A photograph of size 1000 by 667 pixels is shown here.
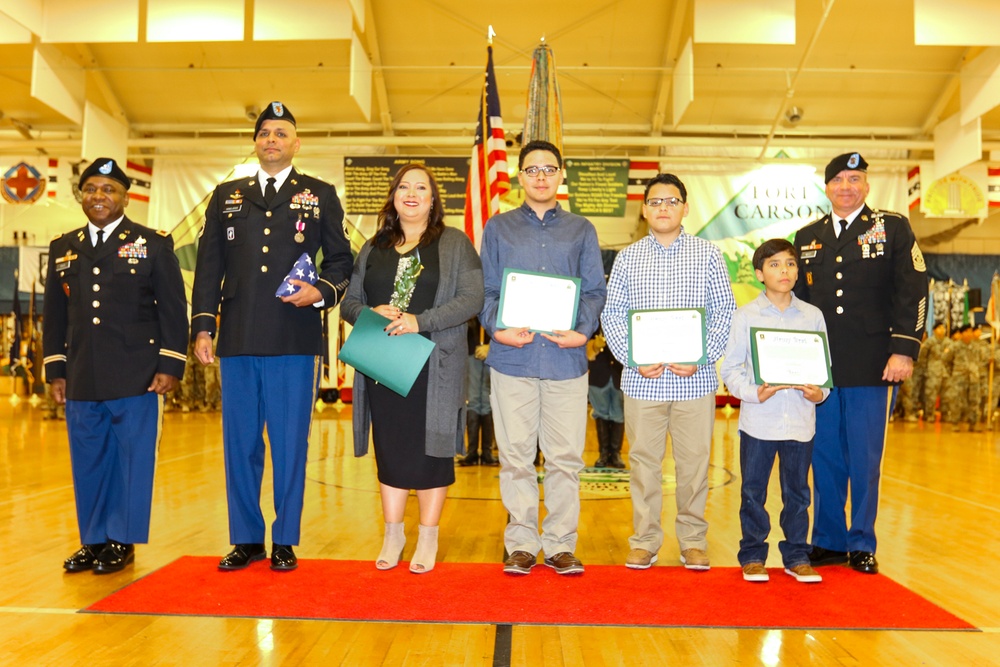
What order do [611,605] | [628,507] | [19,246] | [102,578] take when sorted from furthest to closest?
1. [19,246]
2. [628,507]
3. [102,578]
4. [611,605]

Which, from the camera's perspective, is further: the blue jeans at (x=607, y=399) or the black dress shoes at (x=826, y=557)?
the blue jeans at (x=607, y=399)

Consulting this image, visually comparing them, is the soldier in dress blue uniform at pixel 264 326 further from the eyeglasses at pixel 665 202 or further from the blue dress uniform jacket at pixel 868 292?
the blue dress uniform jacket at pixel 868 292

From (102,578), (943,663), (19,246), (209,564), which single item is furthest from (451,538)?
(19,246)

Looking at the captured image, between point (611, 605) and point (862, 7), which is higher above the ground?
point (862, 7)

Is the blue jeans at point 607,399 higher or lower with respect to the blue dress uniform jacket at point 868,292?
lower

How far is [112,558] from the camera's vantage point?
10.6 ft

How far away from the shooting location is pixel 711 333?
10.9 feet

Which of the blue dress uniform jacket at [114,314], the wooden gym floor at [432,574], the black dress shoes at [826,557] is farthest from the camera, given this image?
the black dress shoes at [826,557]

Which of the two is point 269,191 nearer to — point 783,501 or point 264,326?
point 264,326

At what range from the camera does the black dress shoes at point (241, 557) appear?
10.3ft

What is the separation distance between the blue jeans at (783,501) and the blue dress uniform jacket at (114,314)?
2147 millimetres

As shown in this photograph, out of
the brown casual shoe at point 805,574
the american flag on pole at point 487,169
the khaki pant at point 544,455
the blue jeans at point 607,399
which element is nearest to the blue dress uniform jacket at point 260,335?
the khaki pant at point 544,455

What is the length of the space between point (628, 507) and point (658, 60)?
888cm

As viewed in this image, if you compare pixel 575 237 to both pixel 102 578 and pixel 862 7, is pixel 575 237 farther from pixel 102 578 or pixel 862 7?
pixel 862 7
